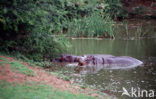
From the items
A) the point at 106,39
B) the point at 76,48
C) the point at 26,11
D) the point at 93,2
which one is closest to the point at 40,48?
the point at 26,11

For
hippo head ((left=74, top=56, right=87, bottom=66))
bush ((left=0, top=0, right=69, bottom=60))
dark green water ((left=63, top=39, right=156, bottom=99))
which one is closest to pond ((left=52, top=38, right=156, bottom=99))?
dark green water ((left=63, top=39, right=156, bottom=99))

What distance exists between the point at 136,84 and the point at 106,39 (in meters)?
8.38

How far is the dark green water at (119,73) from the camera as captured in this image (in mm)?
7598

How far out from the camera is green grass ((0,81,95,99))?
204 inches

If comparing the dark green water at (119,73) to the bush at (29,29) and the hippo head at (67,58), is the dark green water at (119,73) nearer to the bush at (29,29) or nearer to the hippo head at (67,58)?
the hippo head at (67,58)

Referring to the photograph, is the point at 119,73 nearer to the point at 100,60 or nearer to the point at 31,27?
the point at 100,60

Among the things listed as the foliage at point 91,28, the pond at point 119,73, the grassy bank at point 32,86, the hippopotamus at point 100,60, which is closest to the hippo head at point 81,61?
the hippopotamus at point 100,60

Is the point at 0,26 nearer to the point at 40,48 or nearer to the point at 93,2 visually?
the point at 40,48

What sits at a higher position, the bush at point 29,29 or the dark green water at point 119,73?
the bush at point 29,29

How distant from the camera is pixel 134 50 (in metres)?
13.3

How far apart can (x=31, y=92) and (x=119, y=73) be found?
4167mm

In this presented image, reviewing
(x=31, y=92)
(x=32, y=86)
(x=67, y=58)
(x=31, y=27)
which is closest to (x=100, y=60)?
(x=67, y=58)

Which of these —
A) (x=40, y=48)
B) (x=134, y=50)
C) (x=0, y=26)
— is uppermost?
(x=0, y=26)

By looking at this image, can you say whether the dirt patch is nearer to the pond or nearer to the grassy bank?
the grassy bank
